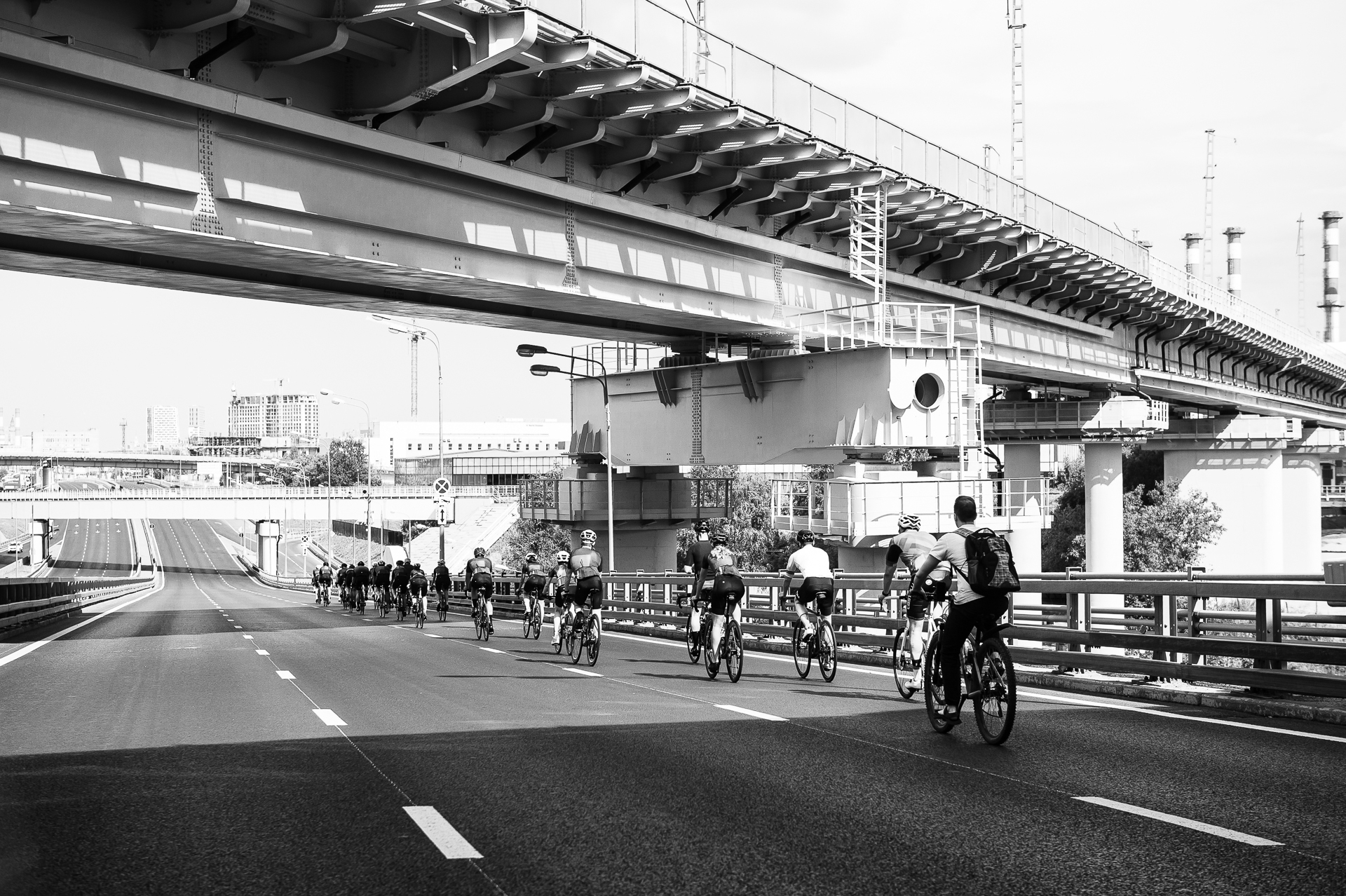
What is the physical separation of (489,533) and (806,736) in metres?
94.6

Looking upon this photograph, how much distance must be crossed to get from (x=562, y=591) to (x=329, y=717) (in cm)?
812

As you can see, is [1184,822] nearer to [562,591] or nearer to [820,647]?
[820,647]

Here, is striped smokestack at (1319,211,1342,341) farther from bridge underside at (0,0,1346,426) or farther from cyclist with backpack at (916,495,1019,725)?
cyclist with backpack at (916,495,1019,725)

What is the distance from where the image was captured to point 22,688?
1534 centimetres

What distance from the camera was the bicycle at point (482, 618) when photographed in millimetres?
25438

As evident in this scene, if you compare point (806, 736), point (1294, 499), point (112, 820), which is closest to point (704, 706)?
point (806, 736)

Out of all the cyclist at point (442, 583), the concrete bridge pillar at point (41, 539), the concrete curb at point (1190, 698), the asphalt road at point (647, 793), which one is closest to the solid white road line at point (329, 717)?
the asphalt road at point (647, 793)

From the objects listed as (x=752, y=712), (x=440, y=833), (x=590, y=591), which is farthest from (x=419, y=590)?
(x=440, y=833)

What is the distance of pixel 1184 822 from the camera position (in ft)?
22.0

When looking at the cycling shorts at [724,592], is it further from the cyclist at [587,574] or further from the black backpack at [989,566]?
the black backpack at [989,566]

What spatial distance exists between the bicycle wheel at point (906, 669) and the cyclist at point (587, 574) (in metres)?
5.98

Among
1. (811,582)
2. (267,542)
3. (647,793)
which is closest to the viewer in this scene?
(647,793)

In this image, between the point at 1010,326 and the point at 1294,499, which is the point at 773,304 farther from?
the point at 1294,499

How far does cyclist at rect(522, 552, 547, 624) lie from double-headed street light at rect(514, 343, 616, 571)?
26.5 ft
